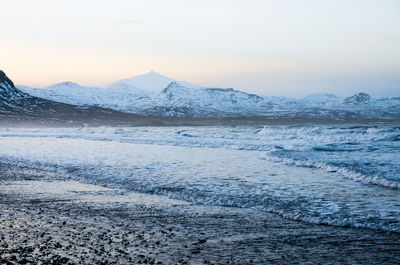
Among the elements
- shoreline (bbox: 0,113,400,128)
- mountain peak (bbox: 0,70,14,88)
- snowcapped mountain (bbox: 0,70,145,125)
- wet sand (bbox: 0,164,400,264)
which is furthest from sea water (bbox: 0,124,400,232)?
mountain peak (bbox: 0,70,14,88)

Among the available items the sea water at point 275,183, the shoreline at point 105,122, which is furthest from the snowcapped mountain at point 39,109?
the sea water at point 275,183

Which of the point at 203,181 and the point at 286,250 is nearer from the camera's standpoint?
the point at 286,250

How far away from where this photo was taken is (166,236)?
19.8 ft

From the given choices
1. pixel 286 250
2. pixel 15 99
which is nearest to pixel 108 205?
pixel 286 250

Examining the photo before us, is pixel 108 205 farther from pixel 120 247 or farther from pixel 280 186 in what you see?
pixel 280 186

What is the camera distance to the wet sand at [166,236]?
16.4ft

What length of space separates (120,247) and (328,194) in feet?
19.0

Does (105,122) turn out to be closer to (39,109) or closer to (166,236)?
(39,109)

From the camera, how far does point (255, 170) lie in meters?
14.0

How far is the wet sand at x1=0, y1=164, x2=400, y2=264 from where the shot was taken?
5004 mm

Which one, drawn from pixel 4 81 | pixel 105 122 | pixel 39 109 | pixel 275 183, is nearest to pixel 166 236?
pixel 275 183

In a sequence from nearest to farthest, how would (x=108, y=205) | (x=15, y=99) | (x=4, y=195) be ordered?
(x=108, y=205)
(x=4, y=195)
(x=15, y=99)

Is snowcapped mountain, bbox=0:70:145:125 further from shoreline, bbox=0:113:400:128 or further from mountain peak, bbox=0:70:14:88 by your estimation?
shoreline, bbox=0:113:400:128

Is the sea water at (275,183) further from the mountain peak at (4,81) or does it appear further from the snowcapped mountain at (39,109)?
the mountain peak at (4,81)
